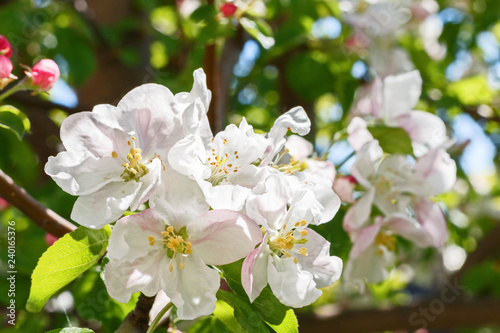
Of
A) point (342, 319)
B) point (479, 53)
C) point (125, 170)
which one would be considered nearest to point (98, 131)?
point (125, 170)

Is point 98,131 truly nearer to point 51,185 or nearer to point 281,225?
point 281,225

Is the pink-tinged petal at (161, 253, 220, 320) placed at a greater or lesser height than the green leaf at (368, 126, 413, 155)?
greater

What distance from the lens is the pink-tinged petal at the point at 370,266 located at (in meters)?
1.23

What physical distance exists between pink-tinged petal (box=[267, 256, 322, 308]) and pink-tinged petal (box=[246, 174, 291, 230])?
69 millimetres

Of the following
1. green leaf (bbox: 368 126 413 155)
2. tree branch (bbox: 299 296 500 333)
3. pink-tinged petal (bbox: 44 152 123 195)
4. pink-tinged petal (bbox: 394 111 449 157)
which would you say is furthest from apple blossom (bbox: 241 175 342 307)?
tree branch (bbox: 299 296 500 333)

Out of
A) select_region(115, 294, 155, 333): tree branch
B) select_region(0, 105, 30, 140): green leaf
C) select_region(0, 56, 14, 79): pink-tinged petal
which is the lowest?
select_region(115, 294, 155, 333): tree branch

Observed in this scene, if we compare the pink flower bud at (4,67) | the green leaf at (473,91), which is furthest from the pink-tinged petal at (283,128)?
the green leaf at (473,91)

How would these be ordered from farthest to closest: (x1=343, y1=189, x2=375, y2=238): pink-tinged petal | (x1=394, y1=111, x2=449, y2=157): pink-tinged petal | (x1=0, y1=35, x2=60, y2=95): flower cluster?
(x1=394, y1=111, x2=449, y2=157): pink-tinged petal < (x1=343, y1=189, x2=375, y2=238): pink-tinged petal < (x1=0, y1=35, x2=60, y2=95): flower cluster

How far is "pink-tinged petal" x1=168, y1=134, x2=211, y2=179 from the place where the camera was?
0.76 meters

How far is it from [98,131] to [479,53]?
2.35 meters

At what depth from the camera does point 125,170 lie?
84 centimetres

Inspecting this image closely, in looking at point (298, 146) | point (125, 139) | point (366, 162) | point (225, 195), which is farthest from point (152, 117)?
point (366, 162)

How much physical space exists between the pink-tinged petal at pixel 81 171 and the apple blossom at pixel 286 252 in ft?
0.73

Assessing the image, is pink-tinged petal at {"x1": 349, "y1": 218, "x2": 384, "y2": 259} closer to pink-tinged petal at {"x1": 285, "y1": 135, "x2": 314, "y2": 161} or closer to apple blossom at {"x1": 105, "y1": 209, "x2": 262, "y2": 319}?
pink-tinged petal at {"x1": 285, "y1": 135, "x2": 314, "y2": 161}
